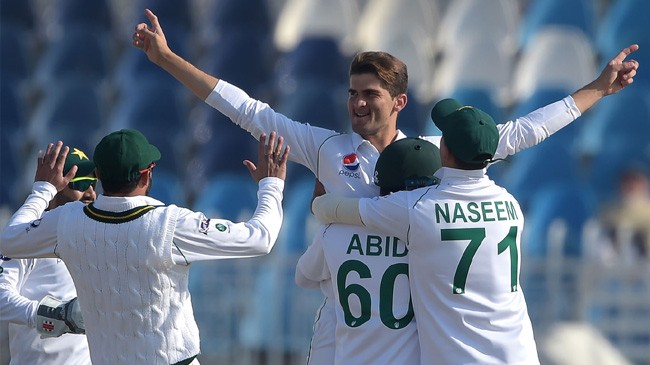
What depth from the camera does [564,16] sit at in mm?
12641

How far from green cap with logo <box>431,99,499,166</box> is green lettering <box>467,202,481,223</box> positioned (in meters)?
0.14

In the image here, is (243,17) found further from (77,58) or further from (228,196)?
(228,196)

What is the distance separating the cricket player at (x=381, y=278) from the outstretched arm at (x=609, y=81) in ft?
2.49

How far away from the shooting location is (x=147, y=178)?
15.1 feet

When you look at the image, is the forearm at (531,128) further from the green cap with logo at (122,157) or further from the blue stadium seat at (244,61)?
the blue stadium seat at (244,61)

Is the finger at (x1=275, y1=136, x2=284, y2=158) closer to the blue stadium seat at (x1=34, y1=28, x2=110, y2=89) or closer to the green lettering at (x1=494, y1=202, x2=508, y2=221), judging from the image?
the green lettering at (x1=494, y1=202, x2=508, y2=221)

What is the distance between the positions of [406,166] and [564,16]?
27.6ft

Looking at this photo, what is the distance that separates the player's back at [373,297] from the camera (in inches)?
181

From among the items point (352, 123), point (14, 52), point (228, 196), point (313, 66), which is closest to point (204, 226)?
point (352, 123)

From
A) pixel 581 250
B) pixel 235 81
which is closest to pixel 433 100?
pixel 235 81

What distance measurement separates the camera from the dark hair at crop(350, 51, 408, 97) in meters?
4.84

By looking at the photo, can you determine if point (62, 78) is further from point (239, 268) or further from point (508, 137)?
point (508, 137)

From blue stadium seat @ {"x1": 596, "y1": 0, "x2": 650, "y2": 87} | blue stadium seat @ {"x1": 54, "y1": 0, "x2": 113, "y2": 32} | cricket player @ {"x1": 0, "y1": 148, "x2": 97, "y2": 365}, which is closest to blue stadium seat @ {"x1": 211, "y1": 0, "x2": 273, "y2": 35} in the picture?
blue stadium seat @ {"x1": 54, "y1": 0, "x2": 113, "y2": 32}

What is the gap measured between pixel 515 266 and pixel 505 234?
0.13 m
